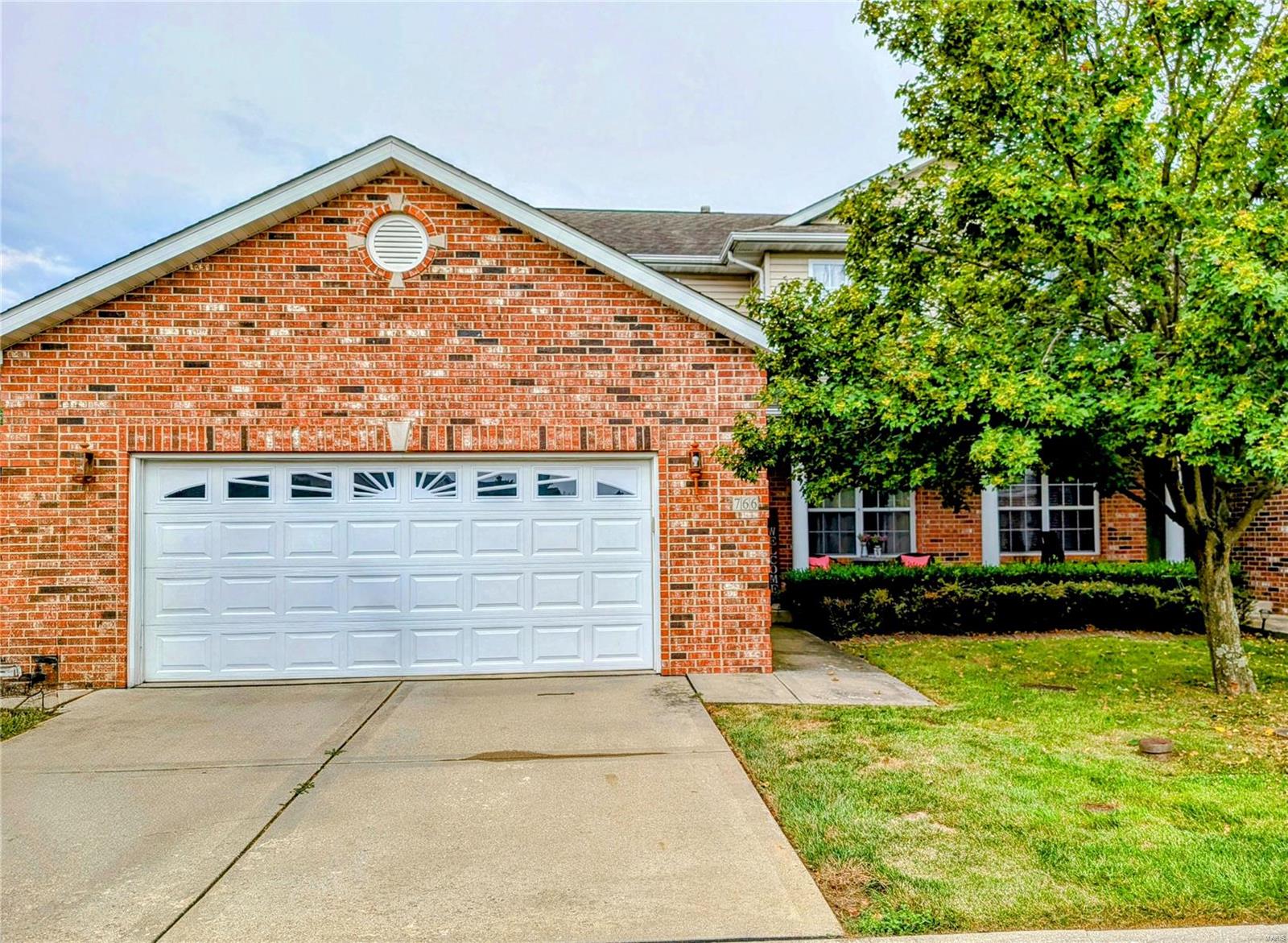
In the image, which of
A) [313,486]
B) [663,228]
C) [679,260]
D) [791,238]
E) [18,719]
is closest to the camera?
[18,719]

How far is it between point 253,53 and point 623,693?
11.3m

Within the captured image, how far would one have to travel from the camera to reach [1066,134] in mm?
6754

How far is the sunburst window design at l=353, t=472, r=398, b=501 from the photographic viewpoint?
28.3ft

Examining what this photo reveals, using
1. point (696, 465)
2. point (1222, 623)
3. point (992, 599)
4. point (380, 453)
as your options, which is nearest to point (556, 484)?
point (696, 465)

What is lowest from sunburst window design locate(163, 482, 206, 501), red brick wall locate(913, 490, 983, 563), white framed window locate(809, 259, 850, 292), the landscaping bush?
the landscaping bush

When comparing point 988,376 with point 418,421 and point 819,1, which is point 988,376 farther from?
point 819,1

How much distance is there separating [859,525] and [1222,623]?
7200 millimetres

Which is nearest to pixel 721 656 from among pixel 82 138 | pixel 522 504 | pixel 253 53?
pixel 522 504

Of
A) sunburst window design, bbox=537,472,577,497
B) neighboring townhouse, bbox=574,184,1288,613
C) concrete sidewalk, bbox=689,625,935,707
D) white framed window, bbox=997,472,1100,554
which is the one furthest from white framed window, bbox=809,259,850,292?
sunburst window design, bbox=537,472,577,497

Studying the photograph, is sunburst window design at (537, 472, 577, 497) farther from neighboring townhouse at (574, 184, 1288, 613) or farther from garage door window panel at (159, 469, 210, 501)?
neighboring townhouse at (574, 184, 1288, 613)

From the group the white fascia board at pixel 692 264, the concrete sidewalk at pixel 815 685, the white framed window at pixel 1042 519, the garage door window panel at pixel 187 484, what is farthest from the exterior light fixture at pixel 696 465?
the white framed window at pixel 1042 519

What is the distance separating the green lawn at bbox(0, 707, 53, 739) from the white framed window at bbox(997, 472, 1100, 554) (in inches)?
536

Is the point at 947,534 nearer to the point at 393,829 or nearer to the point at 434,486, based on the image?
the point at 434,486

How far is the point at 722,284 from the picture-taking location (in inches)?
608
